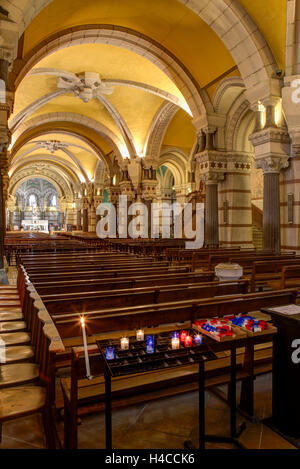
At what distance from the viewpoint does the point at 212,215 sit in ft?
39.1

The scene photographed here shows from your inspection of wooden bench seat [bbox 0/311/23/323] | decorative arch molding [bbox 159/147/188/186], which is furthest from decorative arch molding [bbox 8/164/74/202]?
wooden bench seat [bbox 0/311/23/323]

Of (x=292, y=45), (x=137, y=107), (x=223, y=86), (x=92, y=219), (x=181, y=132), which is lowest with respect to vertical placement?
(x=92, y=219)

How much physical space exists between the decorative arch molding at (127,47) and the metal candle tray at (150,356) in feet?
33.0

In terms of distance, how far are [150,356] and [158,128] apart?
16509 mm

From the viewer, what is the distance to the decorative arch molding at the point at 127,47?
391 inches

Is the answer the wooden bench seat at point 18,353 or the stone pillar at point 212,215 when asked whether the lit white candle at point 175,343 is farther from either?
the stone pillar at point 212,215

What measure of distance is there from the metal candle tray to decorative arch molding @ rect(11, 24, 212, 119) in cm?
1004

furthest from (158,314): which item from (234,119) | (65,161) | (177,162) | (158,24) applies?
(65,161)

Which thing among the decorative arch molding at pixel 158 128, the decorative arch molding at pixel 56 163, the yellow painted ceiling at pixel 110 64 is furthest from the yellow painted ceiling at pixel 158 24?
the decorative arch molding at pixel 56 163

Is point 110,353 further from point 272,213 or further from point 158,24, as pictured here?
point 158,24

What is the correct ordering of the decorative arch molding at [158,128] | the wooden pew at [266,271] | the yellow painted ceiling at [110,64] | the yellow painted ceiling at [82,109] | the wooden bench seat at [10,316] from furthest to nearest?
the yellow painted ceiling at [82,109]
the decorative arch molding at [158,128]
the yellow painted ceiling at [110,64]
the wooden pew at [266,271]
the wooden bench seat at [10,316]

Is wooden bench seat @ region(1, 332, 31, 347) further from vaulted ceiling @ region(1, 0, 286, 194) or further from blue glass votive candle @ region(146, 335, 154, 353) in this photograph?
vaulted ceiling @ region(1, 0, 286, 194)

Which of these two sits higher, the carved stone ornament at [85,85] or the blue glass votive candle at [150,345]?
the carved stone ornament at [85,85]

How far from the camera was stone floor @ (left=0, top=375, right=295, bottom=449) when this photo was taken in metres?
1.98
